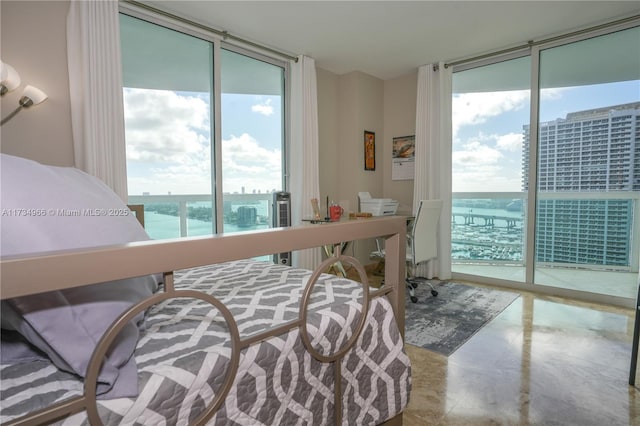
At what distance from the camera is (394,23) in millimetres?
2920

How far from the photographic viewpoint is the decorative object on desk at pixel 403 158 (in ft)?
13.8

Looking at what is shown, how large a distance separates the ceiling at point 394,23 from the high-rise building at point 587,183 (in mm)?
→ 892

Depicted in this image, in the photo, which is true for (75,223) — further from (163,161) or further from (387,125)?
(387,125)

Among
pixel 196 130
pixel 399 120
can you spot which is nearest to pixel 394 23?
pixel 399 120

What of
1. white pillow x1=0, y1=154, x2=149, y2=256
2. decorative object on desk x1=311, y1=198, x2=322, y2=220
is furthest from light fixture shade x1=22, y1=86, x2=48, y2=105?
decorative object on desk x1=311, y1=198, x2=322, y2=220

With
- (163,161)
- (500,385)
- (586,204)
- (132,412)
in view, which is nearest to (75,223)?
(132,412)

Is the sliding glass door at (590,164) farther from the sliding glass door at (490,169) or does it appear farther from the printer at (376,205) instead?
the printer at (376,205)

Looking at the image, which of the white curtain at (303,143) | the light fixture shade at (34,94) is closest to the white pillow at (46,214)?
the light fixture shade at (34,94)

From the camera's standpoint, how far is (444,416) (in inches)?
58.6

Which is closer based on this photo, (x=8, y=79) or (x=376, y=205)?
(x=8, y=79)

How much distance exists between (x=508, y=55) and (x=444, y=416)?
3583 mm

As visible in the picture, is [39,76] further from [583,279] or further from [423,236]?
[583,279]

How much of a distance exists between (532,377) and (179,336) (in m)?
1.89

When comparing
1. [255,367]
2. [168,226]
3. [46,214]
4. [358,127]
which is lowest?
[255,367]
